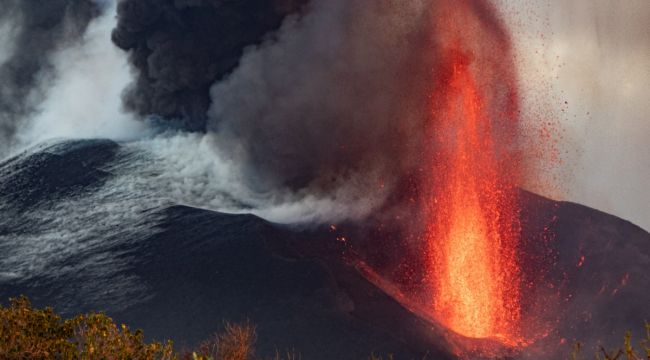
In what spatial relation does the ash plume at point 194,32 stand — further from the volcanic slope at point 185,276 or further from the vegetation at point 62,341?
the vegetation at point 62,341

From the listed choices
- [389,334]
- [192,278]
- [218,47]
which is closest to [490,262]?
[389,334]

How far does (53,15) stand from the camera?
6706 cm

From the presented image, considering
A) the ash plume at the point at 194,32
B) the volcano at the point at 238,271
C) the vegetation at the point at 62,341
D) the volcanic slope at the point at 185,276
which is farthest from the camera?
the ash plume at the point at 194,32

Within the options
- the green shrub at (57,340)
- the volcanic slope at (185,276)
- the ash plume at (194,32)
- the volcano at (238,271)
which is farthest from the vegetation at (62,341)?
the ash plume at (194,32)

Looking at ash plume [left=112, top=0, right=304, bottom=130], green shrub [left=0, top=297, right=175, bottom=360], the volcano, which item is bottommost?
green shrub [left=0, top=297, right=175, bottom=360]

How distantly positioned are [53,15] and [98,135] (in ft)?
62.4

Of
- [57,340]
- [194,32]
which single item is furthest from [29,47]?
[57,340]

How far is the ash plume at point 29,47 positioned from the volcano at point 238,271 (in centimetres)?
1499

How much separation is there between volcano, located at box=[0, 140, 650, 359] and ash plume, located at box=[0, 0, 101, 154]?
1499cm

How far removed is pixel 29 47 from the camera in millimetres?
66812

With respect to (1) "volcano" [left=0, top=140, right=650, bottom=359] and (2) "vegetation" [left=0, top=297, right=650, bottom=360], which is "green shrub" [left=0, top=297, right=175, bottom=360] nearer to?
(2) "vegetation" [left=0, top=297, right=650, bottom=360]

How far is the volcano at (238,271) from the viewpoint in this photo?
1065 inches

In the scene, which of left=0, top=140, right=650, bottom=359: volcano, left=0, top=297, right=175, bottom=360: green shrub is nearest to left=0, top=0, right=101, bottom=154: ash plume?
left=0, top=140, right=650, bottom=359: volcano

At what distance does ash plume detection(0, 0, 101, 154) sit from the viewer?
63.8m
